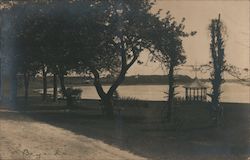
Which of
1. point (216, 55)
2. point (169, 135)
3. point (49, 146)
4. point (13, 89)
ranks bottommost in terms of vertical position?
point (169, 135)

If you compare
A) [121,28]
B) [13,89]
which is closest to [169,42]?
[121,28]

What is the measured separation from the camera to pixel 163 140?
27578 millimetres

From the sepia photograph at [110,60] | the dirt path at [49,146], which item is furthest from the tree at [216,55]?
the dirt path at [49,146]

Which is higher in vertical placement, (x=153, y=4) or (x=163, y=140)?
(x=153, y=4)

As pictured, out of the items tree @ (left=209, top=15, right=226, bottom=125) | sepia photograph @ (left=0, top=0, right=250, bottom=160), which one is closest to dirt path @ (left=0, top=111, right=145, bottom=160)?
sepia photograph @ (left=0, top=0, right=250, bottom=160)

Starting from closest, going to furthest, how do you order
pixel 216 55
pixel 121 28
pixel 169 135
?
pixel 169 135, pixel 121 28, pixel 216 55

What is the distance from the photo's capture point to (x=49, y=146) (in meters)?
19.2

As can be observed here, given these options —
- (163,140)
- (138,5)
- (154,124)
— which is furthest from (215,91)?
(163,140)

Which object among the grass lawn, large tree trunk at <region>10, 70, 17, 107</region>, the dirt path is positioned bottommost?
the grass lawn

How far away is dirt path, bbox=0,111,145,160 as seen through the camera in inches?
687

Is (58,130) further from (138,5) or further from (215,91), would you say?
(215,91)

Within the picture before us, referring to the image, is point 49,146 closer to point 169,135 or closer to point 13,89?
point 169,135

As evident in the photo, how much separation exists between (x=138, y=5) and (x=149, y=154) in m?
17.7

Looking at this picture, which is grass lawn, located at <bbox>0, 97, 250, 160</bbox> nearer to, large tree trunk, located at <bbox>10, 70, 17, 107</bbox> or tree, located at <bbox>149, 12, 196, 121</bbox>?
tree, located at <bbox>149, 12, 196, 121</bbox>
